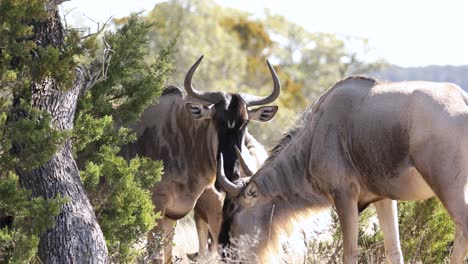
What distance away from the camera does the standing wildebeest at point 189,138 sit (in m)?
11.3

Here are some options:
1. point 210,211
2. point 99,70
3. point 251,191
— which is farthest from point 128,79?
point 210,211

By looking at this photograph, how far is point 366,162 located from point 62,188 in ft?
8.90

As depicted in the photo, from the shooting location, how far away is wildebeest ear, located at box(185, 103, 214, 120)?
11422 mm

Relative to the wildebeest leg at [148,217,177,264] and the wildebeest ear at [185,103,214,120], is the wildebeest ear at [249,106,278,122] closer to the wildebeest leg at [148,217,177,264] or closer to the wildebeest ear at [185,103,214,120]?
the wildebeest ear at [185,103,214,120]

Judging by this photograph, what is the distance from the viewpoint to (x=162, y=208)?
1122 centimetres

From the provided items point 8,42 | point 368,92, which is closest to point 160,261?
point 368,92

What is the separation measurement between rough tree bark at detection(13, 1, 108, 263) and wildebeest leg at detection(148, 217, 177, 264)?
37.5 inches

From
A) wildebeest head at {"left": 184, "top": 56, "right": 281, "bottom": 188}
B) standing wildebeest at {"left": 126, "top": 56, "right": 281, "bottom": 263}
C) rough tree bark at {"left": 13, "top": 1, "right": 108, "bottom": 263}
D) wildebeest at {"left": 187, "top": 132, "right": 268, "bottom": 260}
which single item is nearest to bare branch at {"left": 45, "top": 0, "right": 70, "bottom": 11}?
rough tree bark at {"left": 13, "top": 1, "right": 108, "bottom": 263}

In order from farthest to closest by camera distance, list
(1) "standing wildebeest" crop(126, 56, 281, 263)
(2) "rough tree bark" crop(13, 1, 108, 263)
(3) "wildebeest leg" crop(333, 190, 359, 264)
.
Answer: (1) "standing wildebeest" crop(126, 56, 281, 263)
(3) "wildebeest leg" crop(333, 190, 359, 264)
(2) "rough tree bark" crop(13, 1, 108, 263)

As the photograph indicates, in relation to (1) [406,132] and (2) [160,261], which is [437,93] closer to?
(1) [406,132]

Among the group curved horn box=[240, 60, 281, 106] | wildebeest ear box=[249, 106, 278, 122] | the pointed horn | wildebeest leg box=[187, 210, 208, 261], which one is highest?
curved horn box=[240, 60, 281, 106]

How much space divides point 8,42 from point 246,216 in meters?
3.29

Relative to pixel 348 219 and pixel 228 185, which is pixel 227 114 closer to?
pixel 228 185

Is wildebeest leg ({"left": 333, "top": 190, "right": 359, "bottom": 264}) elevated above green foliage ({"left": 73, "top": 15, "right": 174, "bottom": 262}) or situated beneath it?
situated beneath
